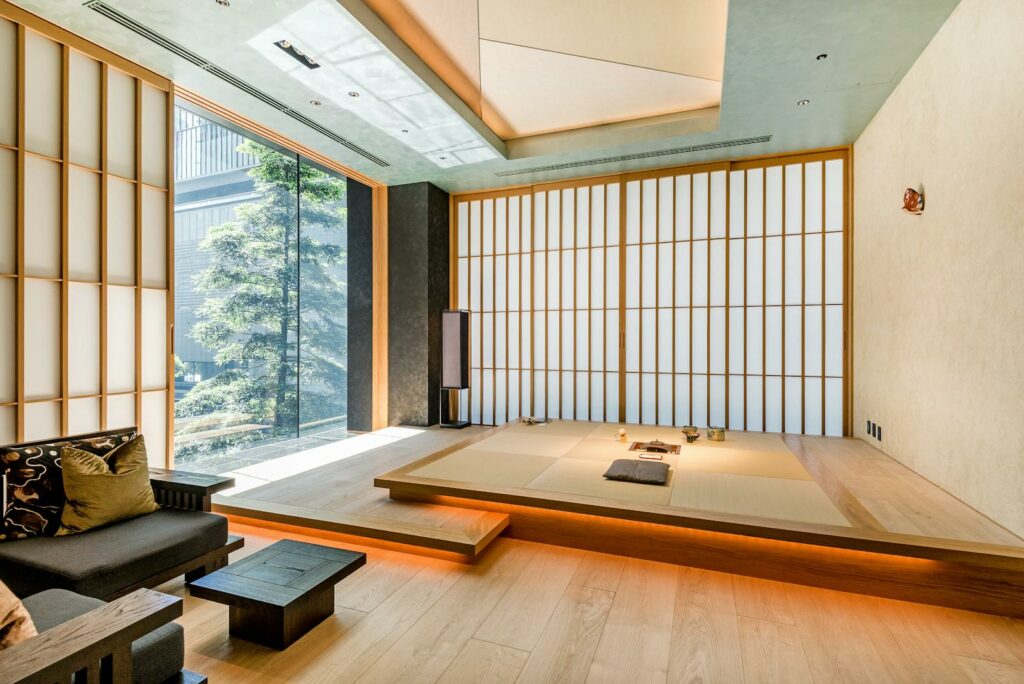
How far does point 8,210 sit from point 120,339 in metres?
0.93

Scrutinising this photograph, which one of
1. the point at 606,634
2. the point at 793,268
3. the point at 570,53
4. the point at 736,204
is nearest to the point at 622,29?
the point at 570,53

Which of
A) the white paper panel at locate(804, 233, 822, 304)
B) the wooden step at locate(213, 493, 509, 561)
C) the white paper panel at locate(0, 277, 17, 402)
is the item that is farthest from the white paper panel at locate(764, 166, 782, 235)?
the white paper panel at locate(0, 277, 17, 402)

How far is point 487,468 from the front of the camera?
134 inches

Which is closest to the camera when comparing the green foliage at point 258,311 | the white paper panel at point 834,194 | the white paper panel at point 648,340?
the white paper panel at point 834,194

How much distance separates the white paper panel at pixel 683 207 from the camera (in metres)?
5.14

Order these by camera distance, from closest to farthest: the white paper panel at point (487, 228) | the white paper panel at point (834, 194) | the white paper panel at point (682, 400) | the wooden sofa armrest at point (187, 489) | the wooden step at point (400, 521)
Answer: the wooden sofa armrest at point (187, 489) → the wooden step at point (400, 521) → the white paper panel at point (834, 194) → the white paper panel at point (682, 400) → the white paper panel at point (487, 228)

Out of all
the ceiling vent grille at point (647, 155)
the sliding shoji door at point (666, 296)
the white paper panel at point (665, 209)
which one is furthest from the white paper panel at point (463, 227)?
the white paper panel at point (665, 209)

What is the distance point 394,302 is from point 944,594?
525 cm

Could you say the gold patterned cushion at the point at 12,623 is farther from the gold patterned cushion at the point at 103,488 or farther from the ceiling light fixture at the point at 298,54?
the ceiling light fixture at the point at 298,54

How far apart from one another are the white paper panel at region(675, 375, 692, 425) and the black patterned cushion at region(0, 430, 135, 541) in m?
4.90

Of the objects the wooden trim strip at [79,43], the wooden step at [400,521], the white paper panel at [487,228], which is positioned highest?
the wooden trim strip at [79,43]

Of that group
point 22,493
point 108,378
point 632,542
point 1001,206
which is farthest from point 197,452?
point 1001,206

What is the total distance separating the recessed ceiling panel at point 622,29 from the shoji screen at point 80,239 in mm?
2563

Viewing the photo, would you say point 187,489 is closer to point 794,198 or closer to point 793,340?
point 793,340
